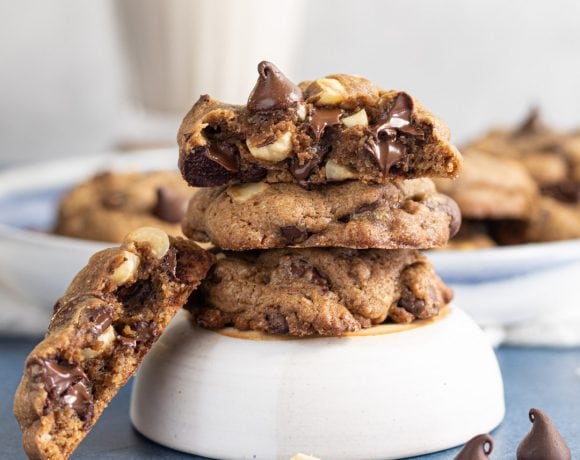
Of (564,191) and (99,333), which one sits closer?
(99,333)

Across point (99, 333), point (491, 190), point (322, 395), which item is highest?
point (99, 333)

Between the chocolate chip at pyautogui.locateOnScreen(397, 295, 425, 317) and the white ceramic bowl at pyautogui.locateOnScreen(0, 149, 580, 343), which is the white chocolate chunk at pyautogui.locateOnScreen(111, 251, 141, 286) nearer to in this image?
the chocolate chip at pyautogui.locateOnScreen(397, 295, 425, 317)

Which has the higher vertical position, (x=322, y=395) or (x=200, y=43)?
(x=322, y=395)

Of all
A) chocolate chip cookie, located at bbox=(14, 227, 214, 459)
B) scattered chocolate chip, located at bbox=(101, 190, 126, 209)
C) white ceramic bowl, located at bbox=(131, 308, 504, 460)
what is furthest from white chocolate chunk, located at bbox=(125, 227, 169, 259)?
scattered chocolate chip, located at bbox=(101, 190, 126, 209)

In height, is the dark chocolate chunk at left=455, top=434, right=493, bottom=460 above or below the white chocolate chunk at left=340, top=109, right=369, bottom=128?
below

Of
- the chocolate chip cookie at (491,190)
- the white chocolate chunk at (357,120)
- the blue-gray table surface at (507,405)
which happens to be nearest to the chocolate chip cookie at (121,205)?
the blue-gray table surface at (507,405)

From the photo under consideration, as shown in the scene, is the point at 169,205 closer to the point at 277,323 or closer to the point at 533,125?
the point at 277,323

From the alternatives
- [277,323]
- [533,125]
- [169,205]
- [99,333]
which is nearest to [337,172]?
[277,323]
